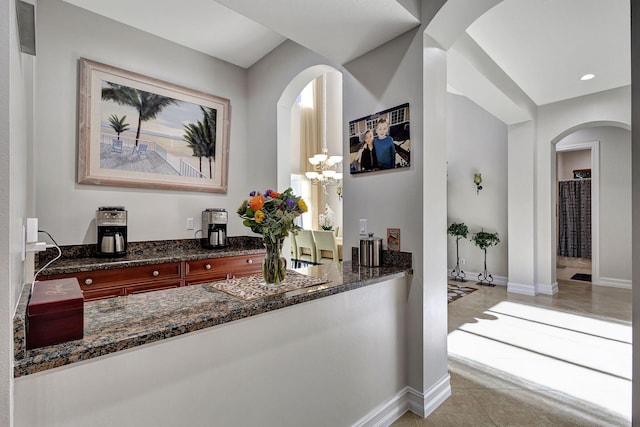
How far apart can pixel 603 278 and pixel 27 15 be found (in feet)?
23.0

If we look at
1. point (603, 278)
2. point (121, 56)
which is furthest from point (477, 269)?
point (121, 56)

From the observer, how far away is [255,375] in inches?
47.8

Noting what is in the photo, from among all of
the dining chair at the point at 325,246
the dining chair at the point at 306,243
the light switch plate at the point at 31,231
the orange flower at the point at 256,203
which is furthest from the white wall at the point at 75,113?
the dining chair at the point at 306,243

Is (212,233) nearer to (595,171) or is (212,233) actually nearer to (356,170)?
(356,170)

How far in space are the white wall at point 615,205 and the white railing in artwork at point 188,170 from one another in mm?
6116

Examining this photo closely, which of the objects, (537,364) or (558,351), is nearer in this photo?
(537,364)

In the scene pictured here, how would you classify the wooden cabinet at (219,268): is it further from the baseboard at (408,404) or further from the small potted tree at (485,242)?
the small potted tree at (485,242)

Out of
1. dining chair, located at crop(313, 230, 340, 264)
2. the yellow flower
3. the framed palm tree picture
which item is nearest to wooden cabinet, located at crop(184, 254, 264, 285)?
the framed palm tree picture

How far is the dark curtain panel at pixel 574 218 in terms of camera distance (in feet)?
22.2

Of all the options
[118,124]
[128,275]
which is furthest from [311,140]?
[128,275]

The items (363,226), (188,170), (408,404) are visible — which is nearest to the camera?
(408,404)

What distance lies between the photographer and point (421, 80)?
1.85m

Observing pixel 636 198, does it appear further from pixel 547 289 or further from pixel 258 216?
pixel 547 289

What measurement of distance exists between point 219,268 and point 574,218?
8027 mm
